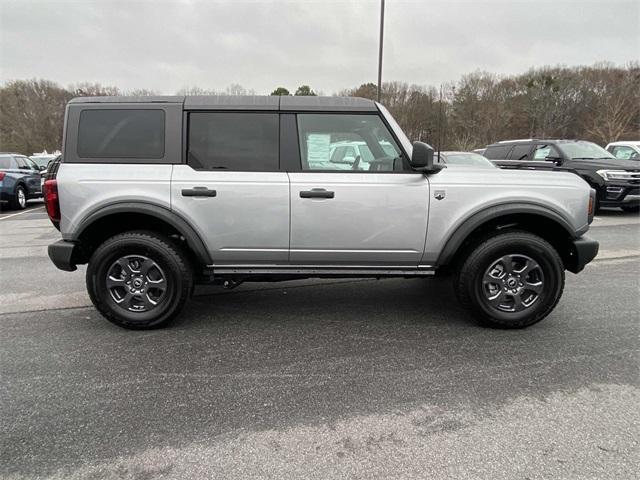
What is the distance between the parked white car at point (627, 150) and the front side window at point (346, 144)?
1210 centimetres

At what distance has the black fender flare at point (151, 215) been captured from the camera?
11.3ft

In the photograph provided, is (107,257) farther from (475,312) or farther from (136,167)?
(475,312)

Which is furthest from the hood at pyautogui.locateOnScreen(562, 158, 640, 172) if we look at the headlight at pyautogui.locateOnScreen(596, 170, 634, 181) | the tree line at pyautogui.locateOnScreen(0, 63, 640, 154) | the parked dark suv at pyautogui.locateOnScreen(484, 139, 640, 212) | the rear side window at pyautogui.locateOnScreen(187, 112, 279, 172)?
the tree line at pyautogui.locateOnScreen(0, 63, 640, 154)

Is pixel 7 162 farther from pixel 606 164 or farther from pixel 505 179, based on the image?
pixel 606 164

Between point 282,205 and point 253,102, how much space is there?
93cm

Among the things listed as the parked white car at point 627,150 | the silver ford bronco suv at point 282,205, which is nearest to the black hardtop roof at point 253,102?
the silver ford bronco suv at point 282,205

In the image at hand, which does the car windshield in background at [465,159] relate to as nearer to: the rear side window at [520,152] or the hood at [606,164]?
the rear side window at [520,152]

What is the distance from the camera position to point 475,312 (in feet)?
12.0

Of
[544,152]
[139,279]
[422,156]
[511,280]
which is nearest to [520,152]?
[544,152]

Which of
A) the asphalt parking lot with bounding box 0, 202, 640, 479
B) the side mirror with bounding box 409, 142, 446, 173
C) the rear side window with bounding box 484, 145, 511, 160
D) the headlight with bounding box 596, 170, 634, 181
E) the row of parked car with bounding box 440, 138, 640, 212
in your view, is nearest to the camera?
the asphalt parking lot with bounding box 0, 202, 640, 479

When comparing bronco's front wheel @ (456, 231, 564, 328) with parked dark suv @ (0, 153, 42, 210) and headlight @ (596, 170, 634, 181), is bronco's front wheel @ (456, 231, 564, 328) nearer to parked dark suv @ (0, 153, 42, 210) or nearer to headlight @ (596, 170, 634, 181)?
headlight @ (596, 170, 634, 181)

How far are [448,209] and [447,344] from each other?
1.11m

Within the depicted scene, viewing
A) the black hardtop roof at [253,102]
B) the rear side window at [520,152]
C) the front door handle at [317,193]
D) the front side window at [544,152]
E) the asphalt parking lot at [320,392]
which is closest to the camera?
the asphalt parking lot at [320,392]

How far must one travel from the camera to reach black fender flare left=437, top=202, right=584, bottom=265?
11.5ft
